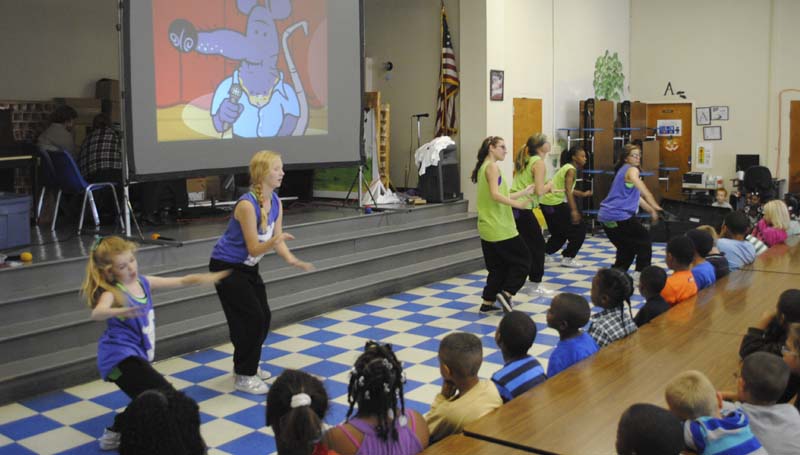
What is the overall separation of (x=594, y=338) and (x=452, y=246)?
17.0 feet

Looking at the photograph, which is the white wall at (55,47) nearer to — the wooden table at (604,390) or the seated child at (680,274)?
the seated child at (680,274)

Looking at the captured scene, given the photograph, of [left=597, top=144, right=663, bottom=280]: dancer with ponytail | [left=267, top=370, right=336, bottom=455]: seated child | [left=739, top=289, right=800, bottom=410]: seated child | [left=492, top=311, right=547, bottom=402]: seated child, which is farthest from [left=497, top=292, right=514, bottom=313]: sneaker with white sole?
[left=267, top=370, right=336, bottom=455]: seated child

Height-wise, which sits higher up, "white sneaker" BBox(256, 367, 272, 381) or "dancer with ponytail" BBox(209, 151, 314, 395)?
"dancer with ponytail" BBox(209, 151, 314, 395)

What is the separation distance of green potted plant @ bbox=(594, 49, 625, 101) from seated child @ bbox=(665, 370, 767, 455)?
10.9 m

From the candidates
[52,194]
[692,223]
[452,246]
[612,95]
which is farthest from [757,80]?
[52,194]

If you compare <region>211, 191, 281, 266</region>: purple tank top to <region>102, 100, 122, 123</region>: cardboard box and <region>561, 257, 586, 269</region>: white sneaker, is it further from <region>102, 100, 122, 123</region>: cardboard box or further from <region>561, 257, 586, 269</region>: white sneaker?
<region>102, 100, 122, 123</region>: cardboard box

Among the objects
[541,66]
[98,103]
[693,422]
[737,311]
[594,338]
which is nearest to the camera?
[693,422]

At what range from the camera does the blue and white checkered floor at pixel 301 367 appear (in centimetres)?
438

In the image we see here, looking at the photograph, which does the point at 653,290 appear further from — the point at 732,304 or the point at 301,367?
the point at 301,367

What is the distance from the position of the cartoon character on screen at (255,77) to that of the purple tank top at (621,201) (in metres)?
3.28

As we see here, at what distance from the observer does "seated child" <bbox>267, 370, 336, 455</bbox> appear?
240 cm

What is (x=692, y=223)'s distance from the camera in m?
10.8

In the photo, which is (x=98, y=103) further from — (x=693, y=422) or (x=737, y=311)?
(x=693, y=422)

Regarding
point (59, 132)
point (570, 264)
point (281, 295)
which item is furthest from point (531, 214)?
point (59, 132)
